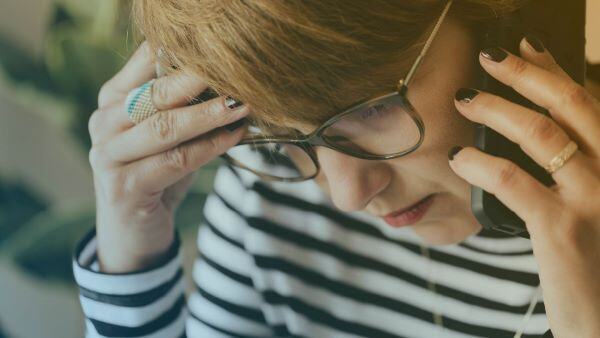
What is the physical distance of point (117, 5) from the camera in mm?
860

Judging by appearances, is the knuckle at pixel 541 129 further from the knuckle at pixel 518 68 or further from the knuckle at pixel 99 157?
the knuckle at pixel 99 157

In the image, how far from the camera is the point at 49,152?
3.29ft

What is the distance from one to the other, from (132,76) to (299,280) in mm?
397

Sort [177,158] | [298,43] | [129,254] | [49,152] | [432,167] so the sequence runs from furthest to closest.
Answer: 1. [49,152]
2. [129,254]
3. [177,158]
4. [432,167]
5. [298,43]

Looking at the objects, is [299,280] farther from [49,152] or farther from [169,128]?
[49,152]

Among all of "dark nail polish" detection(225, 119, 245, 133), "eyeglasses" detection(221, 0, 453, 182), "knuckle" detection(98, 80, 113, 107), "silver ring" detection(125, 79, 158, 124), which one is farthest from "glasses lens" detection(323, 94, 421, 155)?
"knuckle" detection(98, 80, 113, 107)

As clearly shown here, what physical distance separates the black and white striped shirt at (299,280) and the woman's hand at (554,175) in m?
0.22

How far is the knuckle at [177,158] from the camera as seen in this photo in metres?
0.72

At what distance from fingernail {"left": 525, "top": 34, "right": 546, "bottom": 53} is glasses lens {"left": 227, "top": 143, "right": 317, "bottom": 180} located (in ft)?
1.01

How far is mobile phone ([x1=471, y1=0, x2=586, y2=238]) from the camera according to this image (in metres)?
0.54

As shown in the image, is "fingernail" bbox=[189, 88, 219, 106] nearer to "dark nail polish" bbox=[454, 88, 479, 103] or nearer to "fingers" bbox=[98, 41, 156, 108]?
"fingers" bbox=[98, 41, 156, 108]

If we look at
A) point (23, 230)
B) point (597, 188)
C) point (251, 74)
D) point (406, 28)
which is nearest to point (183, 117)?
point (251, 74)

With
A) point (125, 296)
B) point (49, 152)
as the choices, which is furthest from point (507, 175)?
point (49, 152)

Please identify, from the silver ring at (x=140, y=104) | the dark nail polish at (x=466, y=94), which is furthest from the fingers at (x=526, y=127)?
the silver ring at (x=140, y=104)
